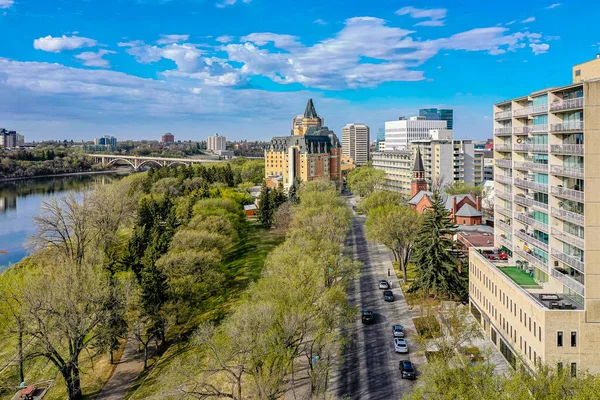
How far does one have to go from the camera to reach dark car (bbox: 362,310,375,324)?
35.4 meters

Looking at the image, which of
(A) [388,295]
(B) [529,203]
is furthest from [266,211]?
(B) [529,203]

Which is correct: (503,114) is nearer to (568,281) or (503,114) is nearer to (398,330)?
(568,281)

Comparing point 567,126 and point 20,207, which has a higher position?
point 567,126

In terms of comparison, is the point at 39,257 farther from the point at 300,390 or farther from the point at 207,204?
the point at 300,390

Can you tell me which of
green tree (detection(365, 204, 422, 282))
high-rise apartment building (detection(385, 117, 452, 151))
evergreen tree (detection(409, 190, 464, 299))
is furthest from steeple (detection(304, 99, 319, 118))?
evergreen tree (detection(409, 190, 464, 299))

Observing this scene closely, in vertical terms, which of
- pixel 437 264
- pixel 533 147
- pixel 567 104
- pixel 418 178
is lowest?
pixel 437 264

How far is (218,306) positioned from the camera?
4109cm

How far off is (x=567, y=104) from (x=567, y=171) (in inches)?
153

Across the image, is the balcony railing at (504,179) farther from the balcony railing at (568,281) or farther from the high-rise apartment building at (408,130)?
the high-rise apartment building at (408,130)

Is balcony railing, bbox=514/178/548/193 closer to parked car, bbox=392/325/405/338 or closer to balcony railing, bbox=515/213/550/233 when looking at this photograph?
balcony railing, bbox=515/213/550/233

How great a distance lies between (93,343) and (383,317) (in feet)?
70.3

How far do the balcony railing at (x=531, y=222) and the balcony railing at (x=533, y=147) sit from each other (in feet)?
15.2

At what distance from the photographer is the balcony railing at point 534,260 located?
97.1 feet

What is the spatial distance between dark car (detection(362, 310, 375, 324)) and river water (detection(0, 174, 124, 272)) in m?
30.9
